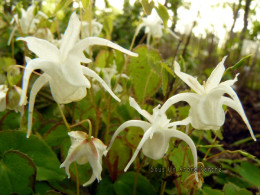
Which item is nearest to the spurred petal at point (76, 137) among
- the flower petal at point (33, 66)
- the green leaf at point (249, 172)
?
the flower petal at point (33, 66)

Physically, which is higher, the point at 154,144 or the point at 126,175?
the point at 154,144

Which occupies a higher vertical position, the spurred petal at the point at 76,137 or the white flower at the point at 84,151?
the spurred petal at the point at 76,137

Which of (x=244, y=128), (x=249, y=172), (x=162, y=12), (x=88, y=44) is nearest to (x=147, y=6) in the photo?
(x=162, y=12)

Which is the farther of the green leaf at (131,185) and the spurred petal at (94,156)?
the green leaf at (131,185)

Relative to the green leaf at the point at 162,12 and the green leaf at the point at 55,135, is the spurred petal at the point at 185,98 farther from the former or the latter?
the green leaf at the point at 55,135

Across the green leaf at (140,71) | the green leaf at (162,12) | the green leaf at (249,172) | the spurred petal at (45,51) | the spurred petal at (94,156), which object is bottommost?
the green leaf at (249,172)

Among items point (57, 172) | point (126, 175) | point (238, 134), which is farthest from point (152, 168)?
point (238, 134)

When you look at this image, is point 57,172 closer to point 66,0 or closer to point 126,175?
point 126,175
